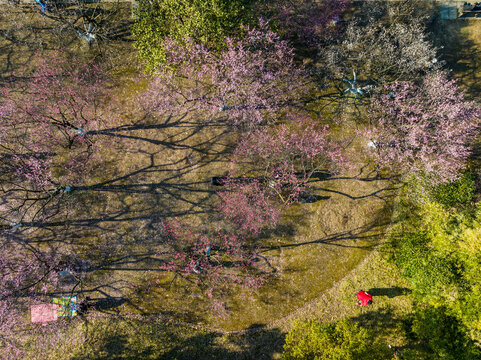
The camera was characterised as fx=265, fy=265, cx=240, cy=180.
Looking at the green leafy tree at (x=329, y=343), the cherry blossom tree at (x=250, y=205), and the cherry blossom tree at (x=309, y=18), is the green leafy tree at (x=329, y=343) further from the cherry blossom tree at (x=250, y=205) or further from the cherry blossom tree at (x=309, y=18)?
the cherry blossom tree at (x=309, y=18)

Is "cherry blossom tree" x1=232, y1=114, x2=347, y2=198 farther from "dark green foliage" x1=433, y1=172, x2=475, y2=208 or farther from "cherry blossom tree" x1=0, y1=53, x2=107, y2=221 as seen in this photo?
"cherry blossom tree" x1=0, y1=53, x2=107, y2=221

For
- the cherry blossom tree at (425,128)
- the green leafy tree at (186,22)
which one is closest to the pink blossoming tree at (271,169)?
the cherry blossom tree at (425,128)

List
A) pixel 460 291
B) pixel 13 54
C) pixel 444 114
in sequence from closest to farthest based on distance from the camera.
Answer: pixel 460 291 → pixel 444 114 → pixel 13 54

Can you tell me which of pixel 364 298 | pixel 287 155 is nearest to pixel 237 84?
pixel 287 155

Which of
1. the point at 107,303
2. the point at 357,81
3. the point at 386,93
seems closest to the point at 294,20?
the point at 357,81

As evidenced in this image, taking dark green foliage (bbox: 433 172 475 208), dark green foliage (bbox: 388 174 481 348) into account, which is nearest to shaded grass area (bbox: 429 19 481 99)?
Answer: dark green foliage (bbox: 433 172 475 208)

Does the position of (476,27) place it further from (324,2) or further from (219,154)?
(219,154)
